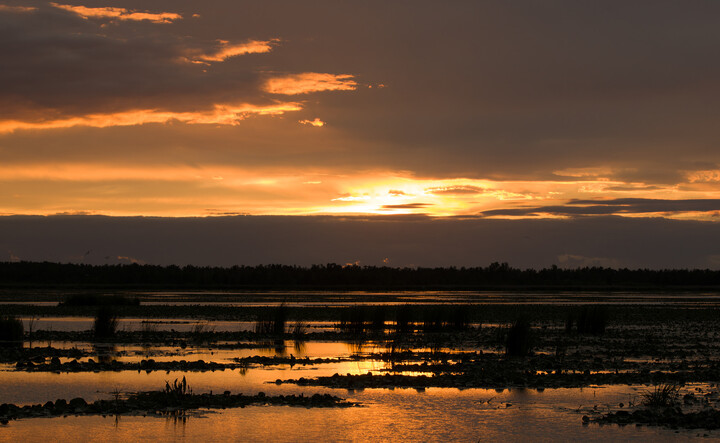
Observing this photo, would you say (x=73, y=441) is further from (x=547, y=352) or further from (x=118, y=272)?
(x=118, y=272)

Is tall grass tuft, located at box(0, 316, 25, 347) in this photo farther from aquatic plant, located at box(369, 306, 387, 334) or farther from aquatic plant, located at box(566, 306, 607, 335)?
aquatic plant, located at box(566, 306, 607, 335)

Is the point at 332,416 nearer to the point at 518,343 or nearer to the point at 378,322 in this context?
the point at 518,343

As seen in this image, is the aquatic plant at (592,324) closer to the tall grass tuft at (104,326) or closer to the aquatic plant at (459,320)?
the aquatic plant at (459,320)

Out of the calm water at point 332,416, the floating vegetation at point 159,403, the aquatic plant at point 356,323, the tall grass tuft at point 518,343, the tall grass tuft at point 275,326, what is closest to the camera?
the calm water at point 332,416

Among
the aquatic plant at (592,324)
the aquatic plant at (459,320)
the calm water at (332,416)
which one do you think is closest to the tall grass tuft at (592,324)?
the aquatic plant at (592,324)

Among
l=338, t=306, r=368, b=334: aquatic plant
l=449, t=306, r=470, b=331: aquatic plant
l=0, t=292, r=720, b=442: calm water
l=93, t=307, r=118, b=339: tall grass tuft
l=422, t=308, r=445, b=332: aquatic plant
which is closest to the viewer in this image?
l=0, t=292, r=720, b=442: calm water

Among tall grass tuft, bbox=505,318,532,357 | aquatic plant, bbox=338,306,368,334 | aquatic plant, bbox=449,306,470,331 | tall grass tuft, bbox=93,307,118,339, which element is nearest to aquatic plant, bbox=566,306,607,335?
aquatic plant, bbox=449,306,470,331

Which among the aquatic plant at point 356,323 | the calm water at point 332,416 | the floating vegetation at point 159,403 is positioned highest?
the aquatic plant at point 356,323

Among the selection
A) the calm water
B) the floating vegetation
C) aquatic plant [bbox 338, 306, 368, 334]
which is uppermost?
aquatic plant [bbox 338, 306, 368, 334]

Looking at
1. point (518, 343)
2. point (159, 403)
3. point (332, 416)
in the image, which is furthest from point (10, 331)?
point (332, 416)

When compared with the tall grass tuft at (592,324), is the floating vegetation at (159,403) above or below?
below

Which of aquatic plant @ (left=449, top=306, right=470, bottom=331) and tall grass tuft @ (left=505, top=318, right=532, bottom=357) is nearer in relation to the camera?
tall grass tuft @ (left=505, top=318, right=532, bottom=357)

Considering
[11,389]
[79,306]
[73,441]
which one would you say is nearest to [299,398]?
[73,441]

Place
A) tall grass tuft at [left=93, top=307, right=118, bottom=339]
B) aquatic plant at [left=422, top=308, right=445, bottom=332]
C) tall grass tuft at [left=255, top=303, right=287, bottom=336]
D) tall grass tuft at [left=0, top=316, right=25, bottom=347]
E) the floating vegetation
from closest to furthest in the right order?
the floating vegetation, tall grass tuft at [left=0, top=316, right=25, bottom=347], tall grass tuft at [left=93, top=307, right=118, bottom=339], tall grass tuft at [left=255, top=303, right=287, bottom=336], aquatic plant at [left=422, top=308, right=445, bottom=332]
